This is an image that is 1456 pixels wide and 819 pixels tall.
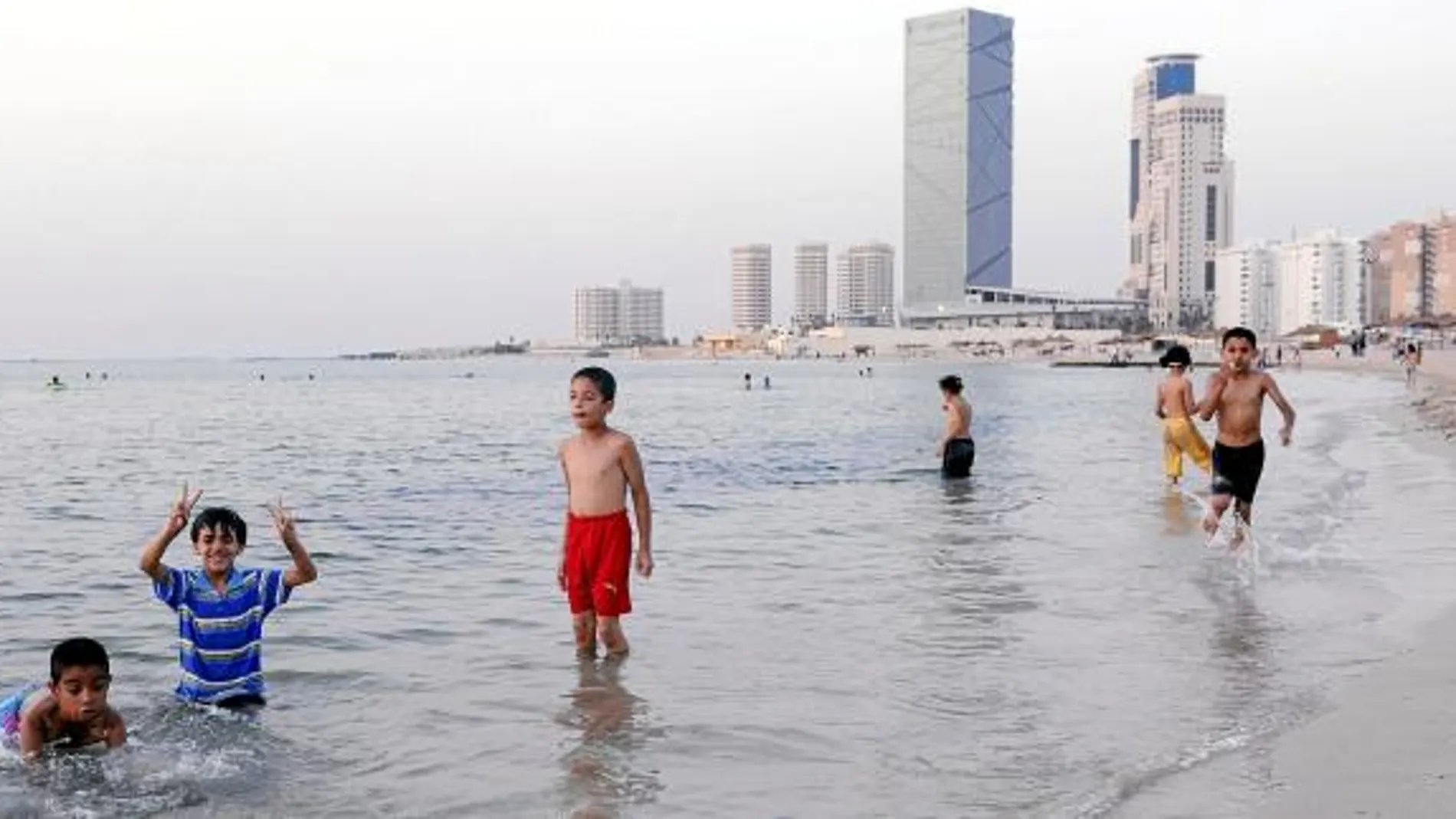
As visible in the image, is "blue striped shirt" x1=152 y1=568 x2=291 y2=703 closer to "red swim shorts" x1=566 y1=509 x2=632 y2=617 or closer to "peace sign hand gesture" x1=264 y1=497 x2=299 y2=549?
"peace sign hand gesture" x1=264 y1=497 x2=299 y2=549

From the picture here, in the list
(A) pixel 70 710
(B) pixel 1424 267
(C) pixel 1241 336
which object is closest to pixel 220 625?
(A) pixel 70 710

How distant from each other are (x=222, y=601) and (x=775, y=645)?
3296 mm

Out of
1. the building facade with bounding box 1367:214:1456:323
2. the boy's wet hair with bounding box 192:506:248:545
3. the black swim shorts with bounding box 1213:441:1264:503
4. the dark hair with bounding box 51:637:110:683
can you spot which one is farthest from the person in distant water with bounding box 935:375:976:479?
the building facade with bounding box 1367:214:1456:323

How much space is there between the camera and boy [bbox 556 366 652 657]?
23.6ft

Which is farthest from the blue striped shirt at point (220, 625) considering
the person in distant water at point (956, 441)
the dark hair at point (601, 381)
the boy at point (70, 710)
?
the person in distant water at point (956, 441)

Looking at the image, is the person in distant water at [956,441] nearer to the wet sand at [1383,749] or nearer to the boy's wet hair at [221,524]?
the wet sand at [1383,749]

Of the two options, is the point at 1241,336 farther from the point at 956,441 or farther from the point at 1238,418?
the point at 956,441

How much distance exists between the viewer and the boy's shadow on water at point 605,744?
5.07 meters

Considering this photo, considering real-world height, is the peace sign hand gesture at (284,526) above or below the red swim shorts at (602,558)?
above

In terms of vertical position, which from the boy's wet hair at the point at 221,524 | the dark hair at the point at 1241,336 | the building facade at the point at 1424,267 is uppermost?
the building facade at the point at 1424,267

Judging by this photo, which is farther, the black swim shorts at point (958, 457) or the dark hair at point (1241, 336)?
the black swim shorts at point (958, 457)

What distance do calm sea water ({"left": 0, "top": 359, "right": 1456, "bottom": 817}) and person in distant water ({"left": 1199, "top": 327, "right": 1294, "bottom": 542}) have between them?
0.64 m

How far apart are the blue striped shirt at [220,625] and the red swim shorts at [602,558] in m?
1.60

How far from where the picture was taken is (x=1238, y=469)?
1030cm
